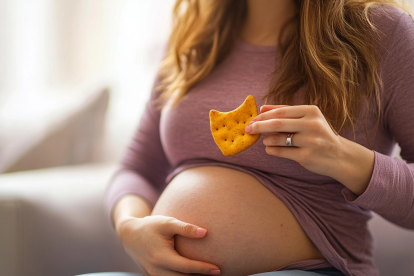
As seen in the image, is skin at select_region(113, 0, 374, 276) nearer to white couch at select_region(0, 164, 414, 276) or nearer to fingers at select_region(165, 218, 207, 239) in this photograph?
fingers at select_region(165, 218, 207, 239)

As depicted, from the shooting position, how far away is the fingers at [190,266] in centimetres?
71

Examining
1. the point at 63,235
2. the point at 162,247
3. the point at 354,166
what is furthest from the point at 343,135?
the point at 63,235

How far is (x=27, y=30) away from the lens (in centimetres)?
159

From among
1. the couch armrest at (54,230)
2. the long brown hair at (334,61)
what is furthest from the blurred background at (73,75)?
the long brown hair at (334,61)

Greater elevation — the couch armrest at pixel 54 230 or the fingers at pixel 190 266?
the fingers at pixel 190 266

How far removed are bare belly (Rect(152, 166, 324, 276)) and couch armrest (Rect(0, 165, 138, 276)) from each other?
43 cm

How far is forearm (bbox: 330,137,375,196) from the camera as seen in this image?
651mm

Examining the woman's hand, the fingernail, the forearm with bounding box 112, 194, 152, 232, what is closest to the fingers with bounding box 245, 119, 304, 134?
the woman's hand

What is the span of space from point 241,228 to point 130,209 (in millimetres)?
357

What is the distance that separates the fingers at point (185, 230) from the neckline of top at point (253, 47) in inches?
18.5

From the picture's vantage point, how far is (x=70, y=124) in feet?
4.60

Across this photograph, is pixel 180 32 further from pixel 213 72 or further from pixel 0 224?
pixel 0 224

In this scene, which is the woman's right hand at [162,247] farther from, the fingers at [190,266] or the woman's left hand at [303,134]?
the woman's left hand at [303,134]

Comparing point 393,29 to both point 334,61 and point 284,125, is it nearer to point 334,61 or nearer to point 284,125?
point 334,61
